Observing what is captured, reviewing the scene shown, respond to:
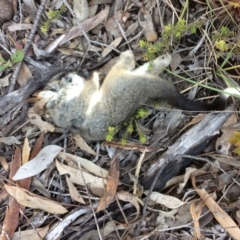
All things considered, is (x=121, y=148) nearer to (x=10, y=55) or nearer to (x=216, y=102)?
(x=216, y=102)

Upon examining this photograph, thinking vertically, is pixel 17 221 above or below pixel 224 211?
above

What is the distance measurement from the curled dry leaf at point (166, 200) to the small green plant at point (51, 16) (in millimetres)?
1376

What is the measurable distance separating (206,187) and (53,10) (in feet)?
5.46

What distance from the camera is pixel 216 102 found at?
298 cm

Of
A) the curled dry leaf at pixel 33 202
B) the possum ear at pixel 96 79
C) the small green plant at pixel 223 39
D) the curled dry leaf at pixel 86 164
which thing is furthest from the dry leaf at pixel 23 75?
the small green plant at pixel 223 39

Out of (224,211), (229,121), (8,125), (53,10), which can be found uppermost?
(53,10)

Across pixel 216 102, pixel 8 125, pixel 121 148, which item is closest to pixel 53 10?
pixel 8 125

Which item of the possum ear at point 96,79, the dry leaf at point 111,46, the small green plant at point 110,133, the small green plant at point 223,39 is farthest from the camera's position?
the dry leaf at point 111,46

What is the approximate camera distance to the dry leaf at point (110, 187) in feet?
9.91

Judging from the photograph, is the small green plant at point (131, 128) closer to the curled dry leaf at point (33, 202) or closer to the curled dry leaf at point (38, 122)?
the curled dry leaf at point (38, 122)

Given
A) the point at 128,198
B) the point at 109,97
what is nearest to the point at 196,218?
the point at 128,198

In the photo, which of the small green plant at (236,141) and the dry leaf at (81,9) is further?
the dry leaf at (81,9)

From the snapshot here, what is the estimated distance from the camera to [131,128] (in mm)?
3006

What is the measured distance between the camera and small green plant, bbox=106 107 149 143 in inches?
116
